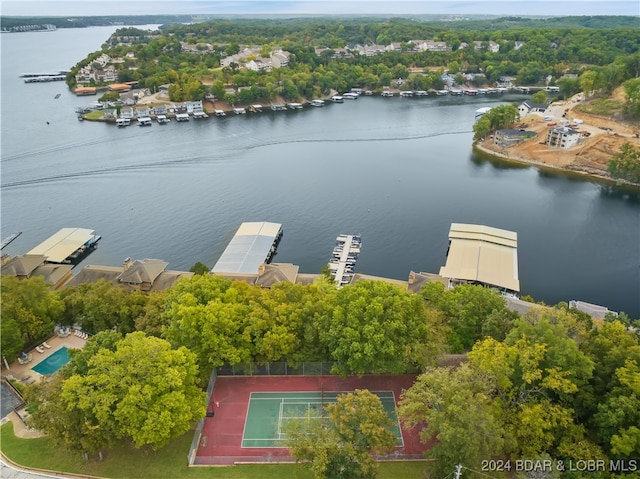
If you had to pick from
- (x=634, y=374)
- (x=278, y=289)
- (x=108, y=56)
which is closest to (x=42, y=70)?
(x=108, y=56)

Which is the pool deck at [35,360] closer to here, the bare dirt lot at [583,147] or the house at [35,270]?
the house at [35,270]

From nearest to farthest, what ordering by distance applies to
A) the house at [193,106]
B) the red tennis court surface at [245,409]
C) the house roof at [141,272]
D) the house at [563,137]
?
the red tennis court surface at [245,409], the house roof at [141,272], the house at [563,137], the house at [193,106]

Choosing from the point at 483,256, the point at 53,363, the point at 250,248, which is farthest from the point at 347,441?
the point at 483,256

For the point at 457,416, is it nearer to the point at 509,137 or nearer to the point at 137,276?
the point at 137,276

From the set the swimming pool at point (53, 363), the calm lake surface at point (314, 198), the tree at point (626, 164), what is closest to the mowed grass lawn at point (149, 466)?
the swimming pool at point (53, 363)

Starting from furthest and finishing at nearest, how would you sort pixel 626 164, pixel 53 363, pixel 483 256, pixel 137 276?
pixel 626 164, pixel 483 256, pixel 137 276, pixel 53 363
